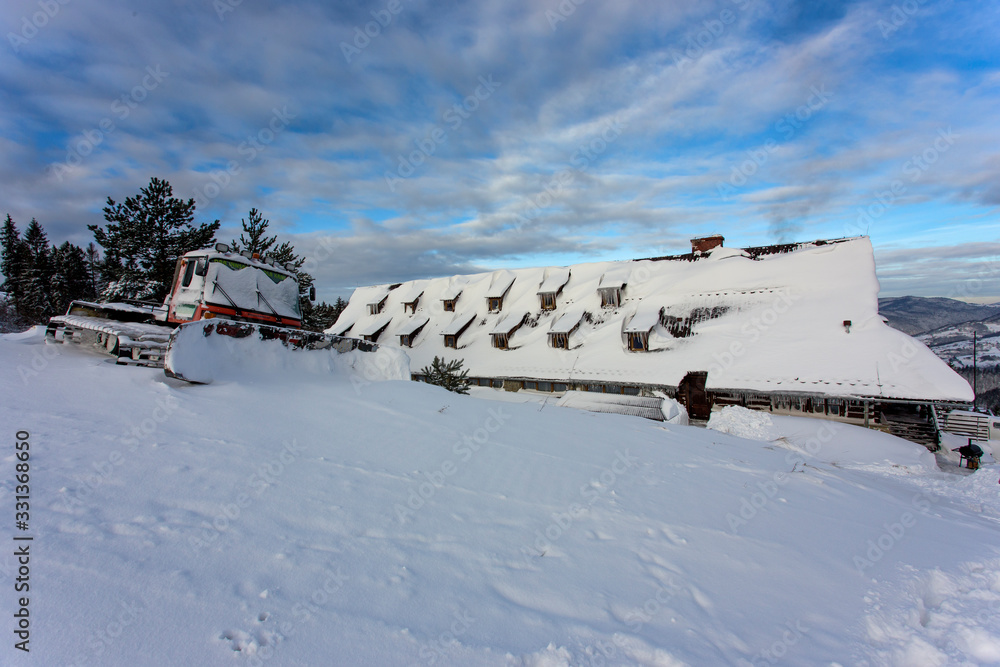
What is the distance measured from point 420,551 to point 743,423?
17673 mm

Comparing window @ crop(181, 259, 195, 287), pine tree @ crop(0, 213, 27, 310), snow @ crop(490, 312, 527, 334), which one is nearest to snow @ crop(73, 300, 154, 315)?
window @ crop(181, 259, 195, 287)

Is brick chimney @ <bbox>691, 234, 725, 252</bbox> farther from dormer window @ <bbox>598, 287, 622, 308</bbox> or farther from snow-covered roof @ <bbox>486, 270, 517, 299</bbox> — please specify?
snow-covered roof @ <bbox>486, 270, 517, 299</bbox>

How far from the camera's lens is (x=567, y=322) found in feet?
79.4

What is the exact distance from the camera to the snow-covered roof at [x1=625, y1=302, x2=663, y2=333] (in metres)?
21.6

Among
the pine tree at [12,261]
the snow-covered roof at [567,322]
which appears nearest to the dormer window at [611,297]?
the snow-covered roof at [567,322]

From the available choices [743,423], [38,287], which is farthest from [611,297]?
[38,287]

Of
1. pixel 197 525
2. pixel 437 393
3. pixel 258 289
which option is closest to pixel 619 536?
pixel 197 525

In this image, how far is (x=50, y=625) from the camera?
1774 millimetres

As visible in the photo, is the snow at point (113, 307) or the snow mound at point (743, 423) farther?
the snow mound at point (743, 423)

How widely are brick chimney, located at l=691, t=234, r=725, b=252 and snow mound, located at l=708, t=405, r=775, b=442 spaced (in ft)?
39.3

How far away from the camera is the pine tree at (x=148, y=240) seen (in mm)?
23125

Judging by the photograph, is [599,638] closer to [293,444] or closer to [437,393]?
[293,444]

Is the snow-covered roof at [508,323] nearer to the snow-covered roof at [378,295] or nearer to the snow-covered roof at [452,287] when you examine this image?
the snow-covered roof at [452,287]

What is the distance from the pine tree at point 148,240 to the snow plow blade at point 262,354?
21522mm
